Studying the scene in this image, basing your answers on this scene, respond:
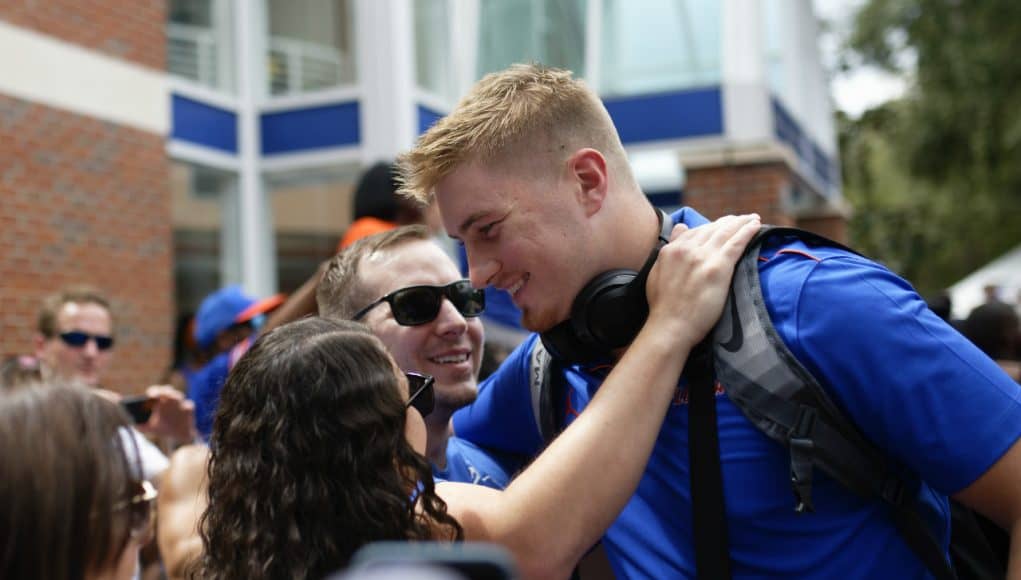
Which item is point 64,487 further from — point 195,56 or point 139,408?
point 195,56

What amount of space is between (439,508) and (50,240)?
22.3 ft

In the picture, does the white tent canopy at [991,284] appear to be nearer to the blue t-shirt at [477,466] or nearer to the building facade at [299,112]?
the building facade at [299,112]

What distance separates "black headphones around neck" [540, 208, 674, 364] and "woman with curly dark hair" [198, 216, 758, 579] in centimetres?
13

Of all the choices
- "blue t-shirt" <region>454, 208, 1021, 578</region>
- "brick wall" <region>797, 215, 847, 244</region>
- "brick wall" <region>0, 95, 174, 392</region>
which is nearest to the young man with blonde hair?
"blue t-shirt" <region>454, 208, 1021, 578</region>

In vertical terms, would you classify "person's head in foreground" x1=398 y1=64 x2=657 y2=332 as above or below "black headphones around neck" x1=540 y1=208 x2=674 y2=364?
above

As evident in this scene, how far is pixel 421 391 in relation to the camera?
2117mm

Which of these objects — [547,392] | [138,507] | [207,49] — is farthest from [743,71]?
[138,507]

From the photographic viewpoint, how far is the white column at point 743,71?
32.5ft

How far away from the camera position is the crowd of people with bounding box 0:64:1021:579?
166 cm

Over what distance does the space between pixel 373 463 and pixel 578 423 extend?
37cm

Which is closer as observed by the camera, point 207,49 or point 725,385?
point 725,385

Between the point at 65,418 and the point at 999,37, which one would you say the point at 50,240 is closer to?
the point at 65,418

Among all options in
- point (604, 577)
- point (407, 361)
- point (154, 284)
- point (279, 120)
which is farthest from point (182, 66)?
point (604, 577)

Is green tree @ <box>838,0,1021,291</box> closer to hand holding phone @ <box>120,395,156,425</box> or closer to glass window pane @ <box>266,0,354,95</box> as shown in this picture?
glass window pane @ <box>266,0,354,95</box>
